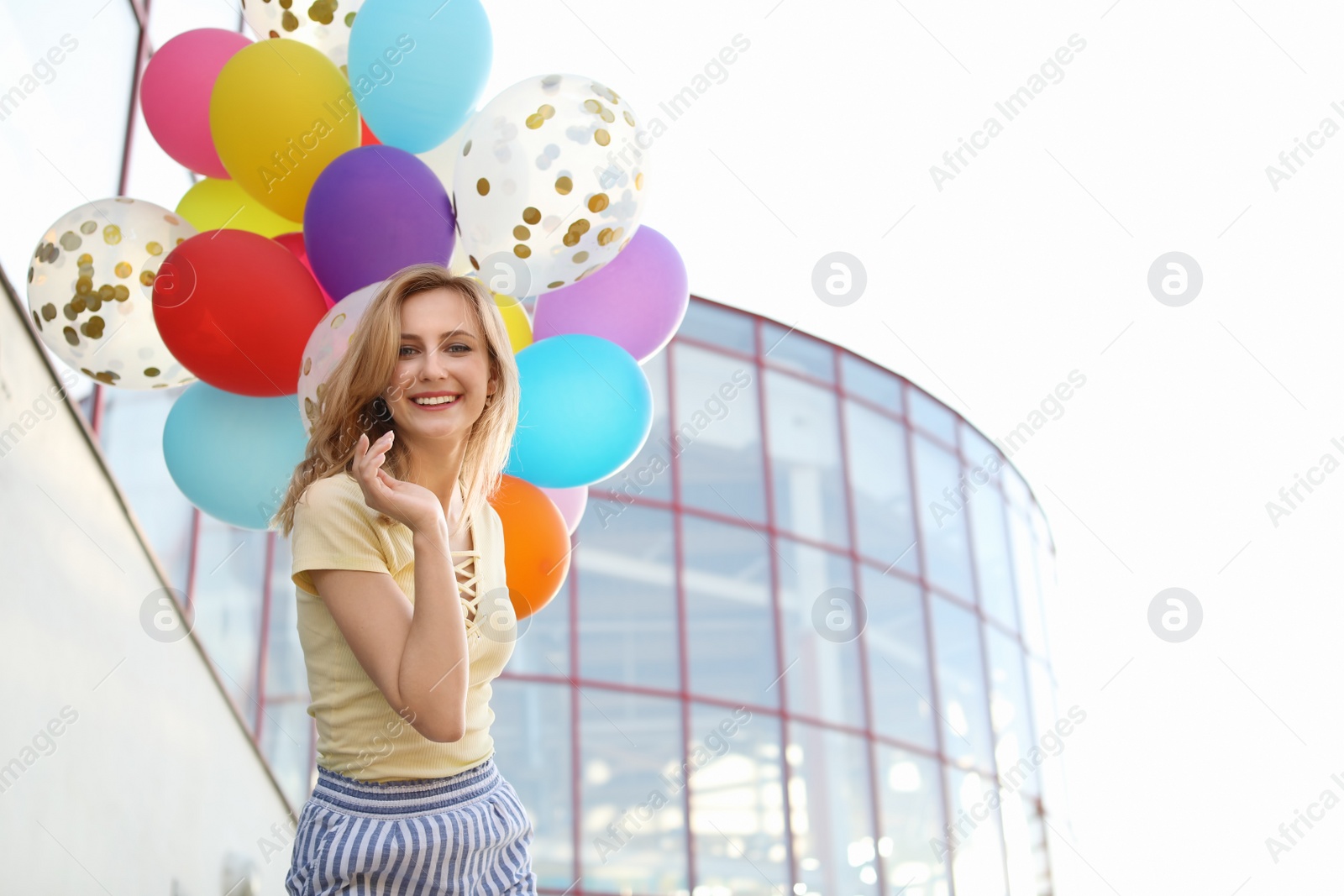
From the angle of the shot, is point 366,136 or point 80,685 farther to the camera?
point 80,685

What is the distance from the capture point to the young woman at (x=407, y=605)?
1.22m

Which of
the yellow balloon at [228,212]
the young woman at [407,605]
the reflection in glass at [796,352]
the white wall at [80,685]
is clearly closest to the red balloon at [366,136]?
the yellow balloon at [228,212]

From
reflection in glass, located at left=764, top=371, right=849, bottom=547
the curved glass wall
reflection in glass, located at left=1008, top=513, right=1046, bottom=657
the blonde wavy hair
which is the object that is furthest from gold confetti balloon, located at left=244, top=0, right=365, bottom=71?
reflection in glass, located at left=1008, top=513, right=1046, bottom=657

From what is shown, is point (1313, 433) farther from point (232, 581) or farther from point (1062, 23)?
point (232, 581)

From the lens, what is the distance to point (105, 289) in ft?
9.96

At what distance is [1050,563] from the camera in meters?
16.8

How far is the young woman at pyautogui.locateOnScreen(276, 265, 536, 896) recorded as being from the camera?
1219 millimetres

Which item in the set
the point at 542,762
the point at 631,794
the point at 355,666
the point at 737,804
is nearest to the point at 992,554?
the point at 737,804

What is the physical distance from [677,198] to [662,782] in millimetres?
5482

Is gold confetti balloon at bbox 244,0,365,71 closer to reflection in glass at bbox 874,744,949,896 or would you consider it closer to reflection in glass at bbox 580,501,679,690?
reflection in glass at bbox 580,501,679,690

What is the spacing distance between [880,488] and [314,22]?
10.5 m

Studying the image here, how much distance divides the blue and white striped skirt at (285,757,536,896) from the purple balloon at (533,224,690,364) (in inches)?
81.7

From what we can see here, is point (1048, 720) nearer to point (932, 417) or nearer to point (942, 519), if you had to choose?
point (942, 519)

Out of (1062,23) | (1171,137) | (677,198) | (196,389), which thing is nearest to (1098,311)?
(1171,137)
